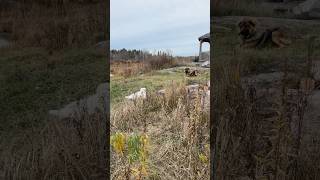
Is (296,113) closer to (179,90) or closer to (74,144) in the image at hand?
A: (74,144)

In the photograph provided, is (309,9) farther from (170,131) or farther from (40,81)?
(170,131)

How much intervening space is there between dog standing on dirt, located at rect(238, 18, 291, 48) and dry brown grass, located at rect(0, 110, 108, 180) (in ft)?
3.07

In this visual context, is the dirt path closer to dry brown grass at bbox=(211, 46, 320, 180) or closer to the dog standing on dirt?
dry brown grass at bbox=(211, 46, 320, 180)

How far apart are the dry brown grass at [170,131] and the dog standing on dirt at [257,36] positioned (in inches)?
40.0

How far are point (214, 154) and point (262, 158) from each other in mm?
266

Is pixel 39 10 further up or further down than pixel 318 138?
further up

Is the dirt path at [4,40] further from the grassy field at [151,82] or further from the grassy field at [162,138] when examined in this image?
the grassy field at [151,82]

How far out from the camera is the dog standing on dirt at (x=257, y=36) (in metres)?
2.56

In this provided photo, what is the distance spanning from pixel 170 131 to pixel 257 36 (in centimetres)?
214

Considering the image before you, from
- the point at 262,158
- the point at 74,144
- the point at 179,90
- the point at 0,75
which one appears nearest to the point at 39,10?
the point at 0,75

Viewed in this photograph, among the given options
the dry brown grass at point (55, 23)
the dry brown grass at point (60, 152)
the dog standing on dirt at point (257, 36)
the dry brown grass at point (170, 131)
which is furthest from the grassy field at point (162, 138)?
the dog standing on dirt at point (257, 36)

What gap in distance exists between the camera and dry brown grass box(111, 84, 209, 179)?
354 centimetres

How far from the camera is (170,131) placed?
4.57 metres

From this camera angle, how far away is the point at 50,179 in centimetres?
260
